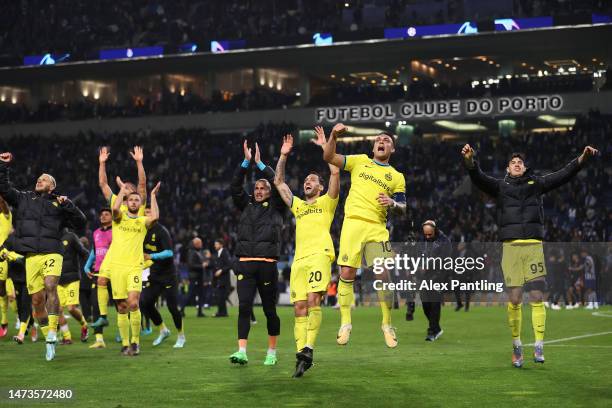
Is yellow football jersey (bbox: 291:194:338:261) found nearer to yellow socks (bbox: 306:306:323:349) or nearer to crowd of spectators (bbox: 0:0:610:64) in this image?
yellow socks (bbox: 306:306:323:349)

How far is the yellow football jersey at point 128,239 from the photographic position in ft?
51.4

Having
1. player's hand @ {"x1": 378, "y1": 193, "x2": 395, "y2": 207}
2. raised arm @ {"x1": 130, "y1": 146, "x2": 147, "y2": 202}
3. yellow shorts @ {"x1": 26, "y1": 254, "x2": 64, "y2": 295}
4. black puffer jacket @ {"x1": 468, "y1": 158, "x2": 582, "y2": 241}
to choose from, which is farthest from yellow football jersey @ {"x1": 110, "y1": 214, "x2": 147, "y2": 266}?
black puffer jacket @ {"x1": 468, "y1": 158, "x2": 582, "y2": 241}

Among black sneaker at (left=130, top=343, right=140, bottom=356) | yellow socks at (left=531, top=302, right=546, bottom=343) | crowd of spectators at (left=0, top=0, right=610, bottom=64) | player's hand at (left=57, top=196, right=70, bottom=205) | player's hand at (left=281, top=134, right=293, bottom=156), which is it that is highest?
crowd of spectators at (left=0, top=0, right=610, bottom=64)

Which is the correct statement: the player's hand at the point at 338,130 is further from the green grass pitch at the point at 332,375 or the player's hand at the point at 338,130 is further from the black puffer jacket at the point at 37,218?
the black puffer jacket at the point at 37,218

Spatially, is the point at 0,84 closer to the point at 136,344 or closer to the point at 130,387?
the point at 136,344

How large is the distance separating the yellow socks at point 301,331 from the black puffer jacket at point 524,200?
3051mm

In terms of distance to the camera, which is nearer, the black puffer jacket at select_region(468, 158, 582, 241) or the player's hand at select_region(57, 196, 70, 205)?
the black puffer jacket at select_region(468, 158, 582, 241)

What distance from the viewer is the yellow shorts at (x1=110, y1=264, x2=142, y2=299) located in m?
15.5

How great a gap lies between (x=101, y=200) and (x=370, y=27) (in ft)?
54.5

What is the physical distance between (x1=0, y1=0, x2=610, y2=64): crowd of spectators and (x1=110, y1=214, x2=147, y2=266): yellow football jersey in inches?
1458

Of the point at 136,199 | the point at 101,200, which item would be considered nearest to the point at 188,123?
the point at 101,200

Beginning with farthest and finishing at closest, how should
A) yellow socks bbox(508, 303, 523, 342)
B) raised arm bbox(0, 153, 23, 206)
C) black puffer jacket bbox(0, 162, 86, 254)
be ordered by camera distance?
raised arm bbox(0, 153, 23, 206)
black puffer jacket bbox(0, 162, 86, 254)
yellow socks bbox(508, 303, 523, 342)

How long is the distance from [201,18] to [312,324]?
48032 millimetres

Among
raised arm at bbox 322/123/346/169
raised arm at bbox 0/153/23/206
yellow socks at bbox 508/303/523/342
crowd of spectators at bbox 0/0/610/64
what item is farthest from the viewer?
crowd of spectators at bbox 0/0/610/64
